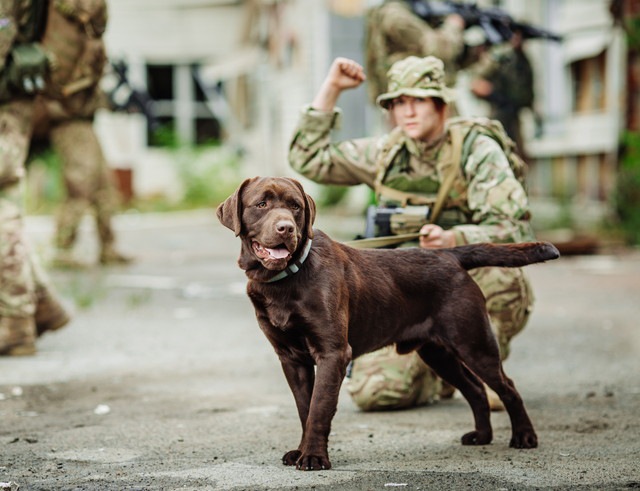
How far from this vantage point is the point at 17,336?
307 inches

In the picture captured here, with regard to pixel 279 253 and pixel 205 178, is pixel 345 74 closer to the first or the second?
pixel 279 253

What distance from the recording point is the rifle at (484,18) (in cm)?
1202

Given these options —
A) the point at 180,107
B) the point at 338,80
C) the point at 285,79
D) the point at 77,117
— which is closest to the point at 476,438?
the point at 338,80

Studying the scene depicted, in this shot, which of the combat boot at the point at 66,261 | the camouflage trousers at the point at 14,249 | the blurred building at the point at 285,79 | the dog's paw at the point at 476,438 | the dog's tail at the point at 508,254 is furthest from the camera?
the blurred building at the point at 285,79

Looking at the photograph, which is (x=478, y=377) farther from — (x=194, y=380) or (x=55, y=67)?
(x=55, y=67)

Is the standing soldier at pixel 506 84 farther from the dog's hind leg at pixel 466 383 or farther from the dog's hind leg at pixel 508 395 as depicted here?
the dog's hind leg at pixel 508 395

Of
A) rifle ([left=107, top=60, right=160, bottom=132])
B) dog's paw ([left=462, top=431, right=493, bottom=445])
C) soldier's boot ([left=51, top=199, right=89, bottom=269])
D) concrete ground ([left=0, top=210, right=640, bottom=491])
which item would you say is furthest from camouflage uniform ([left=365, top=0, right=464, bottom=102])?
dog's paw ([left=462, top=431, right=493, bottom=445])

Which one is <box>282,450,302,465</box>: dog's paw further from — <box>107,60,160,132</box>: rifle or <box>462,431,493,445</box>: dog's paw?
<box>107,60,160,132</box>: rifle

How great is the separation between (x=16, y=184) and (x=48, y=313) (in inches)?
33.8

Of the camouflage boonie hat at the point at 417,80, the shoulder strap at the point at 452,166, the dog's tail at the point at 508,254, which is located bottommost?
the dog's tail at the point at 508,254

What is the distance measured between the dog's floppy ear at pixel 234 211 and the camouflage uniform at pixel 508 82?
1020cm

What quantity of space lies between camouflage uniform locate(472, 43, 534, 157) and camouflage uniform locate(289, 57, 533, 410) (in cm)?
847

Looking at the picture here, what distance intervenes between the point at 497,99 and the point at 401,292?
33.4 feet

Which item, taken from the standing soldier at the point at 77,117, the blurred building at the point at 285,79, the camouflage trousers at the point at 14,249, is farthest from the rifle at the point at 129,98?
the camouflage trousers at the point at 14,249
